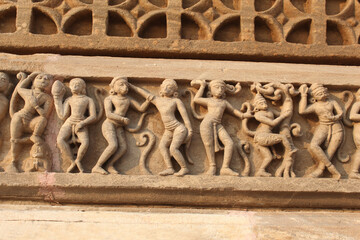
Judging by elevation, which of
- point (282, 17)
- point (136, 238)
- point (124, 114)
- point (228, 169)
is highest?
point (282, 17)

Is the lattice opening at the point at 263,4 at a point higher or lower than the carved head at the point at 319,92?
higher

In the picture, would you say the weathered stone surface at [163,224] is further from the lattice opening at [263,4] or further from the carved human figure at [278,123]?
the lattice opening at [263,4]

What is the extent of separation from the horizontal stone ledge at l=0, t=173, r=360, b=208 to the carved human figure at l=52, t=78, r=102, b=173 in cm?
16

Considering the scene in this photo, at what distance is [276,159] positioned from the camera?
10.4ft

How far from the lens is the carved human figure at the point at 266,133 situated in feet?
10.2

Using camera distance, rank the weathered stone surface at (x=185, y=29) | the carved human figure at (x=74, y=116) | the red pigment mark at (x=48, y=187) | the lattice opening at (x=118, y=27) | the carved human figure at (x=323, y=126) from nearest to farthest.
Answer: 1. the red pigment mark at (x=48, y=187)
2. the carved human figure at (x=74, y=116)
3. the carved human figure at (x=323, y=126)
4. the weathered stone surface at (x=185, y=29)
5. the lattice opening at (x=118, y=27)


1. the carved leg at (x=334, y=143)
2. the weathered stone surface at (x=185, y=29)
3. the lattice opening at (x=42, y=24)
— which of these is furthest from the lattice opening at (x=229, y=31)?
the lattice opening at (x=42, y=24)

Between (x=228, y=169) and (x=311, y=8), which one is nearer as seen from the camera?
(x=228, y=169)

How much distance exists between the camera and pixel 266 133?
3143 mm

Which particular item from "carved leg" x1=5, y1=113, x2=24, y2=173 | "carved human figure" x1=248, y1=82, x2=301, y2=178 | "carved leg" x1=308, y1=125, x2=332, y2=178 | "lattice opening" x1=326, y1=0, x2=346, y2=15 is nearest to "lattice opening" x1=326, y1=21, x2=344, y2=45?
"lattice opening" x1=326, y1=0, x2=346, y2=15

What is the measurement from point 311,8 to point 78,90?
2.01 meters

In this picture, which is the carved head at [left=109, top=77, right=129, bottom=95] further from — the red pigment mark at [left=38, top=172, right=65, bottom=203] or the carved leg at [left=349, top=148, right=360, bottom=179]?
the carved leg at [left=349, top=148, right=360, bottom=179]

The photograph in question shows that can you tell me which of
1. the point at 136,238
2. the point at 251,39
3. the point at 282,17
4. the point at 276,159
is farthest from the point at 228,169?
the point at 282,17

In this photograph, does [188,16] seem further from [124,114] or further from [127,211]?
[127,211]
